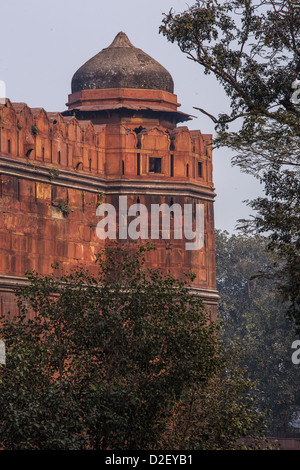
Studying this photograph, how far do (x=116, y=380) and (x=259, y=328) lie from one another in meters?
41.5

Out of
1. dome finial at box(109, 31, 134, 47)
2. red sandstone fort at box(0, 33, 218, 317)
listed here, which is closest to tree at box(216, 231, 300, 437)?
red sandstone fort at box(0, 33, 218, 317)

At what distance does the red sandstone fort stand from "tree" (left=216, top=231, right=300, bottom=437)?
34.4 ft

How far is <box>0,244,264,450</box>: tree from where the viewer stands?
22.7 meters

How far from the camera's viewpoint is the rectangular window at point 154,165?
39.2 metres

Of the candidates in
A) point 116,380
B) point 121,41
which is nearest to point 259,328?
point 121,41

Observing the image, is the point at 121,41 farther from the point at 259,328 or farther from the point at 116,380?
the point at 259,328

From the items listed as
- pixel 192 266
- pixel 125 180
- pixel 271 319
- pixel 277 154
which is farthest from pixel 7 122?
pixel 271 319

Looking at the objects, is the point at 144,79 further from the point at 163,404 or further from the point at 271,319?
the point at 271,319

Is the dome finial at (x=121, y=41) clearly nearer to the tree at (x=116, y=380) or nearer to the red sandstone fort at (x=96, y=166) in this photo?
the red sandstone fort at (x=96, y=166)

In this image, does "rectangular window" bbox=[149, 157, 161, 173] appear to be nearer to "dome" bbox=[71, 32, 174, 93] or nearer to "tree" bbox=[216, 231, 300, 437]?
"dome" bbox=[71, 32, 174, 93]

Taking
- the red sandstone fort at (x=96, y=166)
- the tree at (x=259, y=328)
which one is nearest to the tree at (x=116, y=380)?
the red sandstone fort at (x=96, y=166)

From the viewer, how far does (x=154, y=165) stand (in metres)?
39.2

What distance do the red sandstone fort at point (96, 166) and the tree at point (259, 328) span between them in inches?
413
